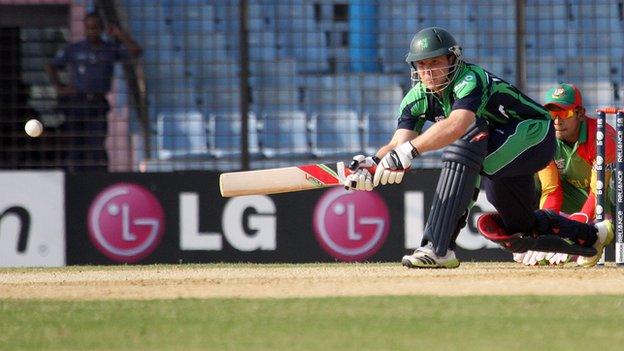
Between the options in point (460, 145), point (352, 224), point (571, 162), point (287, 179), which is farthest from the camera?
point (352, 224)

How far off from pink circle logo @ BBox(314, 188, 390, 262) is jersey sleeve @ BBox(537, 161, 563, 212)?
1.99 m

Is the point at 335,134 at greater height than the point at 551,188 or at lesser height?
greater

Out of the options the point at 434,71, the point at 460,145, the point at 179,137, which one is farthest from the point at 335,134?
the point at 460,145

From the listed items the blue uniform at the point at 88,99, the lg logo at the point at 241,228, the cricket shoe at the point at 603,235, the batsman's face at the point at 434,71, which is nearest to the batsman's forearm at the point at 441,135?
the batsman's face at the point at 434,71

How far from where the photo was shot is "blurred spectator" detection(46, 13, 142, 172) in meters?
13.0

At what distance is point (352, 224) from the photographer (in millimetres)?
11383

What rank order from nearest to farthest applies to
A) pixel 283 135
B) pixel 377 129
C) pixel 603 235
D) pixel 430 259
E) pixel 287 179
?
pixel 430 259, pixel 287 179, pixel 603 235, pixel 377 129, pixel 283 135

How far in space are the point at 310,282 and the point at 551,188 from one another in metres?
2.77

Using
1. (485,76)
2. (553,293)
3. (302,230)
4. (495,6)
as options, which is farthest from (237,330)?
(495,6)

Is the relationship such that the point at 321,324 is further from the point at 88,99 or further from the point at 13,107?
the point at 13,107

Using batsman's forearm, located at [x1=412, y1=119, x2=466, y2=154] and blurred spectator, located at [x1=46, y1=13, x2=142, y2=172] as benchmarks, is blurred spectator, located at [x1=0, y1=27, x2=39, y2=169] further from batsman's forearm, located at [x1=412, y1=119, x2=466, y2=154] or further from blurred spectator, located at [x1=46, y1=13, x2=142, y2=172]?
batsman's forearm, located at [x1=412, y1=119, x2=466, y2=154]

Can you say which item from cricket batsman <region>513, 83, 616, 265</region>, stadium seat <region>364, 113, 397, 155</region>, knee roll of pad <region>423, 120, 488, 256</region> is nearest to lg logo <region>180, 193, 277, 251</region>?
stadium seat <region>364, 113, 397, 155</region>

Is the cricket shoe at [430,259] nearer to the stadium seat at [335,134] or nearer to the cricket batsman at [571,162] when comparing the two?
the cricket batsman at [571,162]

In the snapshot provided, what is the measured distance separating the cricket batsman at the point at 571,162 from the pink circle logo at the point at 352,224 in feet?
5.70
